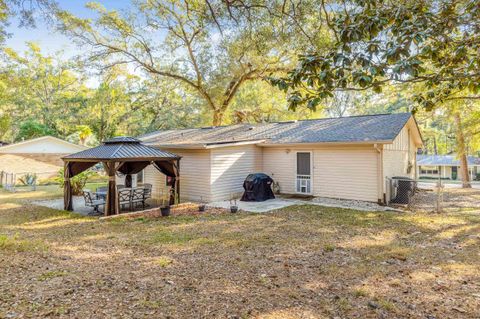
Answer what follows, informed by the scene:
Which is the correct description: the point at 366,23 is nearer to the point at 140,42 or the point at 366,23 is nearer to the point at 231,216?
the point at 231,216

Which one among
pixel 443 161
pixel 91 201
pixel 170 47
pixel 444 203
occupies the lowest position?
pixel 444 203

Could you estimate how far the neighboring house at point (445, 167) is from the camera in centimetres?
3506

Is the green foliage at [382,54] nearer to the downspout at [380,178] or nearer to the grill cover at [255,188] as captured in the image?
the downspout at [380,178]

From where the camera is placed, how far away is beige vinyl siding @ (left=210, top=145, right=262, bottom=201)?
12.0 metres

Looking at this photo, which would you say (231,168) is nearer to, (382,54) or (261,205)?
(261,205)

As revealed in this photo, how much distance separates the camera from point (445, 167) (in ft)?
124

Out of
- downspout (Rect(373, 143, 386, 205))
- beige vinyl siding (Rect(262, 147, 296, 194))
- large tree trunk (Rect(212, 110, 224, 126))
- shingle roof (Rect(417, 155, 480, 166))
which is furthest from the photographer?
shingle roof (Rect(417, 155, 480, 166))

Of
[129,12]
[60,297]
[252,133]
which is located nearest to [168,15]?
[129,12]

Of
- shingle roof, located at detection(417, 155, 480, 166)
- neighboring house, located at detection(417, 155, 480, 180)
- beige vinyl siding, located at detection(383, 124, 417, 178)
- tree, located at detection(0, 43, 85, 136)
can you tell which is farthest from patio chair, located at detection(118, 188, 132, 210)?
shingle roof, located at detection(417, 155, 480, 166)

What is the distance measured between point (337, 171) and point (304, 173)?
143 cm

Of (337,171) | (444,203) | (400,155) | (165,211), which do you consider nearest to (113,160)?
(165,211)

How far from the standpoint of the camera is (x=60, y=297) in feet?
12.3

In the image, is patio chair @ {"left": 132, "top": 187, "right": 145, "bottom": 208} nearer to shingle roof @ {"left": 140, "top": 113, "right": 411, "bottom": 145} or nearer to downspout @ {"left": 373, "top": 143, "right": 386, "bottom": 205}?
shingle roof @ {"left": 140, "top": 113, "right": 411, "bottom": 145}

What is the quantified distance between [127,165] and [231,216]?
535 cm
